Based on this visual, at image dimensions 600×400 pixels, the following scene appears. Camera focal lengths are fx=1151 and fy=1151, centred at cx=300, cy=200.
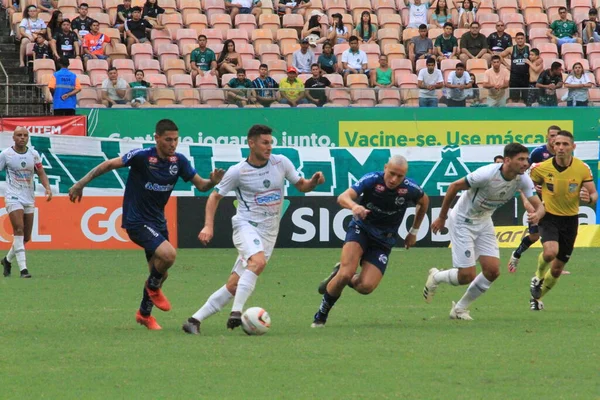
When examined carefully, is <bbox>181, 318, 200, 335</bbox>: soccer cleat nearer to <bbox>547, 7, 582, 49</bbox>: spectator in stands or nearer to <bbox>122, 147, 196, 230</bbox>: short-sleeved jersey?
<bbox>122, 147, 196, 230</bbox>: short-sleeved jersey

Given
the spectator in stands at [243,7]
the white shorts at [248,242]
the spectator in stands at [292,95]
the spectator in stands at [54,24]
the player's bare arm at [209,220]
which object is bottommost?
the white shorts at [248,242]

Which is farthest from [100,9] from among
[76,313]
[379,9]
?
[76,313]

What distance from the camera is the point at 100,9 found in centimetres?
2742

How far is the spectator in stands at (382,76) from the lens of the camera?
25609mm

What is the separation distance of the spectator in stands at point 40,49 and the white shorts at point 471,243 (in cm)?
1488

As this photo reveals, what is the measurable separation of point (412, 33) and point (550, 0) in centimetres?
456

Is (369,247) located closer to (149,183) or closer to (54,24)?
(149,183)

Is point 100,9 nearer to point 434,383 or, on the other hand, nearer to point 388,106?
point 388,106

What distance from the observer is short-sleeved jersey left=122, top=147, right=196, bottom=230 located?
36.9 ft

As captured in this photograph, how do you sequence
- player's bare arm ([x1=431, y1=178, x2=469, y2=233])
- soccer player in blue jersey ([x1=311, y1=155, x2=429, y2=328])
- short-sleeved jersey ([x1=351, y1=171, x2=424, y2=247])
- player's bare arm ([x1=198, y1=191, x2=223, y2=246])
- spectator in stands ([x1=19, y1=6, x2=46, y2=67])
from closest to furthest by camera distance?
player's bare arm ([x1=198, y1=191, x2=223, y2=246]), soccer player in blue jersey ([x1=311, y1=155, x2=429, y2=328]), short-sleeved jersey ([x1=351, y1=171, x2=424, y2=247]), player's bare arm ([x1=431, y1=178, x2=469, y2=233]), spectator in stands ([x1=19, y1=6, x2=46, y2=67])

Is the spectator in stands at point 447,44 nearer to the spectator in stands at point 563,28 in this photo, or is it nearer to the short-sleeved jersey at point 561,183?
the spectator in stands at point 563,28

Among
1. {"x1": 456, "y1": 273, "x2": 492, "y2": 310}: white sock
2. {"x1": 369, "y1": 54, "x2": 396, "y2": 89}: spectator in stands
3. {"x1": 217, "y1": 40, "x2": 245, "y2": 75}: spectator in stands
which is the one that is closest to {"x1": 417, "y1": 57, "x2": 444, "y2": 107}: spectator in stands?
{"x1": 369, "y1": 54, "x2": 396, "y2": 89}: spectator in stands

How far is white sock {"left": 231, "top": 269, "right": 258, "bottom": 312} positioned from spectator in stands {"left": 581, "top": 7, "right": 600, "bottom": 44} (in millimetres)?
20112

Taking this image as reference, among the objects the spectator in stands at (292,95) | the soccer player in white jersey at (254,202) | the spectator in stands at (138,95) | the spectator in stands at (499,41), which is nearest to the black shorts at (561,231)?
the soccer player in white jersey at (254,202)
